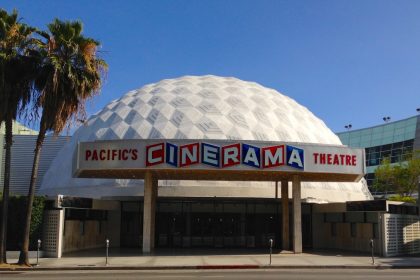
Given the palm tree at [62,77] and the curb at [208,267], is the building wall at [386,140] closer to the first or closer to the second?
the curb at [208,267]

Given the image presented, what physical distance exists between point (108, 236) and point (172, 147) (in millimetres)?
11607

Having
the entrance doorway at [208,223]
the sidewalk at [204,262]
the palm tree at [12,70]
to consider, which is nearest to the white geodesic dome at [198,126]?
the entrance doorway at [208,223]

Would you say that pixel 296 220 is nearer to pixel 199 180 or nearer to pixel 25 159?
pixel 199 180

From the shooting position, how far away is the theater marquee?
90.4 ft

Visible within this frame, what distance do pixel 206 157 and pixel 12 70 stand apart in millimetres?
10463

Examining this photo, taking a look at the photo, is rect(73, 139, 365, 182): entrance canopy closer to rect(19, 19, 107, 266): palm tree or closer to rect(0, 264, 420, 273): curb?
rect(19, 19, 107, 266): palm tree

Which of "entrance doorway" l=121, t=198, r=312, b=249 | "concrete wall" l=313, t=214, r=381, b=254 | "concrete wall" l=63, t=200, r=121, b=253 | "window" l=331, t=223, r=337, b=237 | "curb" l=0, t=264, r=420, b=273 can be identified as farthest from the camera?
"window" l=331, t=223, r=337, b=237

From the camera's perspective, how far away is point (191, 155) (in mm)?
27547

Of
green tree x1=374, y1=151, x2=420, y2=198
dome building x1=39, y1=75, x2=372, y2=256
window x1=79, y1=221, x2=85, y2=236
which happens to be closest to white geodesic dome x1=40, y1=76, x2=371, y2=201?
dome building x1=39, y1=75, x2=372, y2=256

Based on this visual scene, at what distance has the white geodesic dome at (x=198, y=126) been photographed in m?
35.7

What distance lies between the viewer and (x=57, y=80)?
909 inches

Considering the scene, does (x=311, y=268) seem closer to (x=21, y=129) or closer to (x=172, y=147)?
(x=172, y=147)

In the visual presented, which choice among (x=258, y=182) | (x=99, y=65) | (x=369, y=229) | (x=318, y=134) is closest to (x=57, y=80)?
(x=99, y=65)

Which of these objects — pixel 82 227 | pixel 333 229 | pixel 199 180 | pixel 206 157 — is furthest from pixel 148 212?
pixel 333 229
